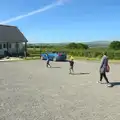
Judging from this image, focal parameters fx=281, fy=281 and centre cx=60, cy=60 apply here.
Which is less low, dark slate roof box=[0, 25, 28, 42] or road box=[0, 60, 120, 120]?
dark slate roof box=[0, 25, 28, 42]

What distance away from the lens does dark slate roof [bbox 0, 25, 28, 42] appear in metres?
46.6

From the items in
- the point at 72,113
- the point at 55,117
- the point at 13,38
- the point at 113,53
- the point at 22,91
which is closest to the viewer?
the point at 55,117

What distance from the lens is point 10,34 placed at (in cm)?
4841

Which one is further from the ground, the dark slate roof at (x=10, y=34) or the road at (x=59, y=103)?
the dark slate roof at (x=10, y=34)

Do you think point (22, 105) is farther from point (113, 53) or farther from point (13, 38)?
point (13, 38)

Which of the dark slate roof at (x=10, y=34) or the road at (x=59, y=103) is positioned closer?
the road at (x=59, y=103)

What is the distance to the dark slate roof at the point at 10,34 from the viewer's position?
46.6m

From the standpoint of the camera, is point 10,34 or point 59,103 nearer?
point 59,103

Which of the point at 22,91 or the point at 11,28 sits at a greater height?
the point at 11,28

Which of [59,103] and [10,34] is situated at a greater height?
[10,34]

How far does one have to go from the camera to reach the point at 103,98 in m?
10.3

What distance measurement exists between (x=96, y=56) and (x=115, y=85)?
97.9ft

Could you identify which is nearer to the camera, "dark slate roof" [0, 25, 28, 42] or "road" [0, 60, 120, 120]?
"road" [0, 60, 120, 120]

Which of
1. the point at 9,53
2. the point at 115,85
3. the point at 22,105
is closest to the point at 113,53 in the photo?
the point at 9,53
